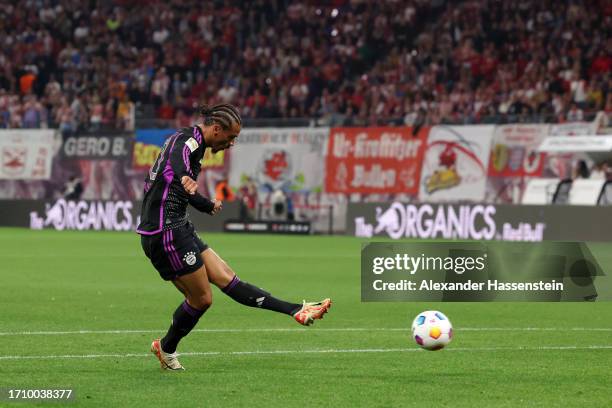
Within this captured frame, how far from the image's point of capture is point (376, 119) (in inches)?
1403

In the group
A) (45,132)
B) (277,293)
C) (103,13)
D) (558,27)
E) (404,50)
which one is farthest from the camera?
(103,13)

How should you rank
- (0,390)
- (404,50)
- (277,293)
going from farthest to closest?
1. (404,50)
2. (277,293)
3. (0,390)

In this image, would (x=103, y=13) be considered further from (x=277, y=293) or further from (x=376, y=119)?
(x=277, y=293)

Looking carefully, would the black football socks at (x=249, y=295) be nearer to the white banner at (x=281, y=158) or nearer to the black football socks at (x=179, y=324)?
the black football socks at (x=179, y=324)

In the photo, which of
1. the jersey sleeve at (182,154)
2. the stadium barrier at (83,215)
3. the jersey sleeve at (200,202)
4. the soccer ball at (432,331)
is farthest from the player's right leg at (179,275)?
the stadium barrier at (83,215)

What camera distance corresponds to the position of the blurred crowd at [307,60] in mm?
A: 34094

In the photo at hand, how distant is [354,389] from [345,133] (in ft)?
90.8

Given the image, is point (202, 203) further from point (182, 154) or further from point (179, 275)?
point (179, 275)

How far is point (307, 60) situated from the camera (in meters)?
40.1

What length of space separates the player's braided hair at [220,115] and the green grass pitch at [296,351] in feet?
6.20

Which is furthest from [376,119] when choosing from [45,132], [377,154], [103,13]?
[103,13]

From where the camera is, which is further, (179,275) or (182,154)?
(179,275)

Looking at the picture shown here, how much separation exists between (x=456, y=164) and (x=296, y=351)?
23.4 metres

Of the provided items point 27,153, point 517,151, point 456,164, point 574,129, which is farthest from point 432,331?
point 27,153
